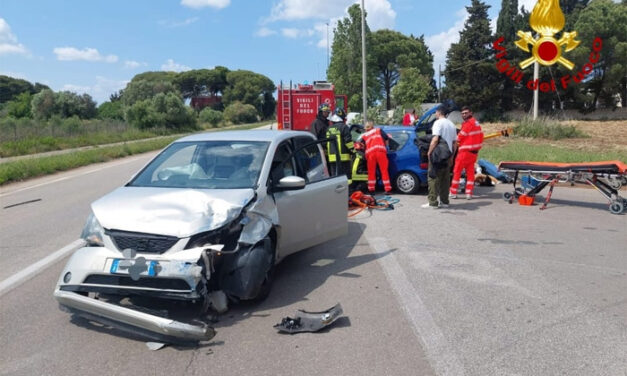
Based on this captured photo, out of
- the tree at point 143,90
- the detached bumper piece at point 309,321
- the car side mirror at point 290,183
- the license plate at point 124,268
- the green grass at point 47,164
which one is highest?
the tree at point 143,90

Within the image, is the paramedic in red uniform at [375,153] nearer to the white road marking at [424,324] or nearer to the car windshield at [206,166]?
the white road marking at [424,324]

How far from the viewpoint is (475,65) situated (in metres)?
49.3

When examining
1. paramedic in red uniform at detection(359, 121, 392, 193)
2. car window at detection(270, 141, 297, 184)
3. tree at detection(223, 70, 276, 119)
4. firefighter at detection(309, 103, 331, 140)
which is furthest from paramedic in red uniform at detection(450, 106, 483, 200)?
tree at detection(223, 70, 276, 119)

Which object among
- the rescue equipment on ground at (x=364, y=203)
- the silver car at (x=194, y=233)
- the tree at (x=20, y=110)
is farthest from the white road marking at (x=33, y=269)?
the tree at (x=20, y=110)

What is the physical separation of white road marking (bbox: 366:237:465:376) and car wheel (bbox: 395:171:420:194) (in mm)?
5007

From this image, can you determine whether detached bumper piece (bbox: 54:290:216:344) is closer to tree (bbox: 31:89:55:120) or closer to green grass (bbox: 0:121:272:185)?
green grass (bbox: 0:121:272:185)

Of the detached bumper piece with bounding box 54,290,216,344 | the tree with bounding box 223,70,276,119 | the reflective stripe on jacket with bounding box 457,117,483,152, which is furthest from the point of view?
the tree with bounding box 223,70,276,119

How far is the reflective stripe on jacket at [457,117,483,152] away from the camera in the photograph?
9.65m

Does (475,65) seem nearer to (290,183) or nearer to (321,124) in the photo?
(321,124)

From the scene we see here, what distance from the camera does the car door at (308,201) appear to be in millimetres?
5086

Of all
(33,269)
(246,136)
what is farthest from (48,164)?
(246,136)

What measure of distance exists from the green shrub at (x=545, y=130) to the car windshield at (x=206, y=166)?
→ 2043cm

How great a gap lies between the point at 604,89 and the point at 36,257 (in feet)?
163

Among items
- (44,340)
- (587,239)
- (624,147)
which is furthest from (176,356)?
(624,147)
